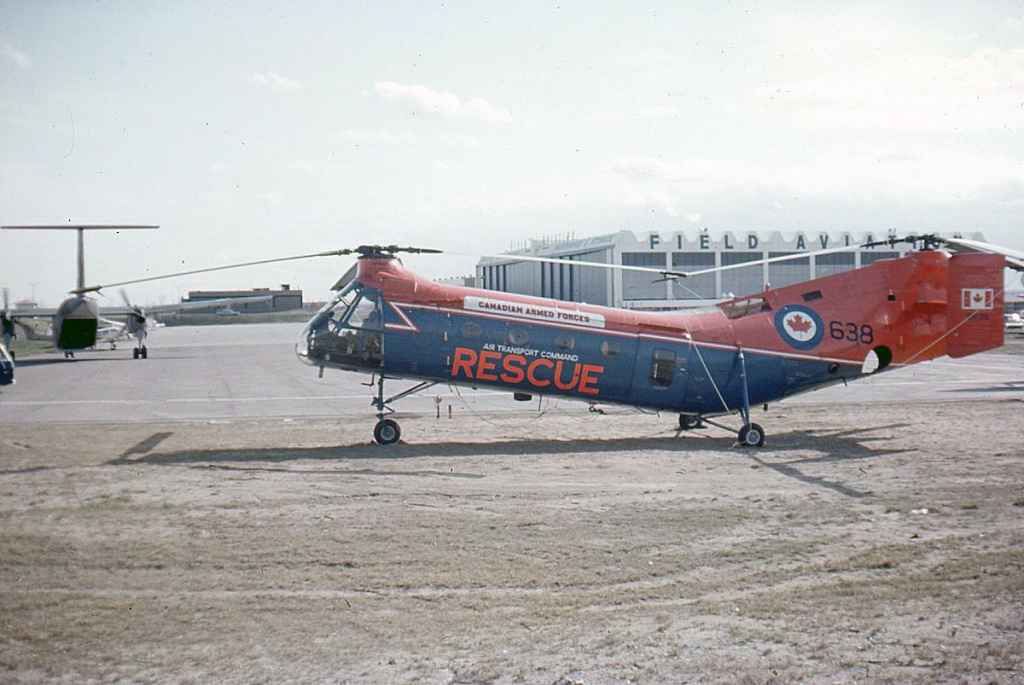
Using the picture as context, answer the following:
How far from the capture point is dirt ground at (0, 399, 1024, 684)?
275 inches

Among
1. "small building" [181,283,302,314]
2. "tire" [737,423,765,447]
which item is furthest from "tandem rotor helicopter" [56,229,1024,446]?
"small building" [181,283,302,314]

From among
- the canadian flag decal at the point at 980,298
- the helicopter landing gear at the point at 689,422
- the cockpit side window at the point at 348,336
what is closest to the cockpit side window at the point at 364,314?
the cockpit side window at the point at 348,336

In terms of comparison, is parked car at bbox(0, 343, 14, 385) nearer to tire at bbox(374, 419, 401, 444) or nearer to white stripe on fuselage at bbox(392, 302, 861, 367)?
tire at bbox(374, 419, 401, 444)

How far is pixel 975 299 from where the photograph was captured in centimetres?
1948

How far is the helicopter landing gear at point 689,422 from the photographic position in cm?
2055

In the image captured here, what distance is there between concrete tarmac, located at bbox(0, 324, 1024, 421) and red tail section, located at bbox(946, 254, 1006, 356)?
7.31 metres

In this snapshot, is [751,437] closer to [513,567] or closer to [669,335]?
[669,335]

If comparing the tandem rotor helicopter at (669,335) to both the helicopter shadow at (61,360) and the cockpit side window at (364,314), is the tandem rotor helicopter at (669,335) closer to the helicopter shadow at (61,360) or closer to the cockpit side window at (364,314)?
the cockpit side window at (364,314)

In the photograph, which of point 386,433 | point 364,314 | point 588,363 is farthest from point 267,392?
point 588,363

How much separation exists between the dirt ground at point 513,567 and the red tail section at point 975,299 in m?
3.15

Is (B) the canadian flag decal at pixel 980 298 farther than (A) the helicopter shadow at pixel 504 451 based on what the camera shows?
Yes

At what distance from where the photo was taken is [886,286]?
19.6 m

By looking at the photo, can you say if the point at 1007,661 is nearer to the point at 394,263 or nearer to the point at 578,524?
the point at 578,524

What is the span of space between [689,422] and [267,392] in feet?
53.0
